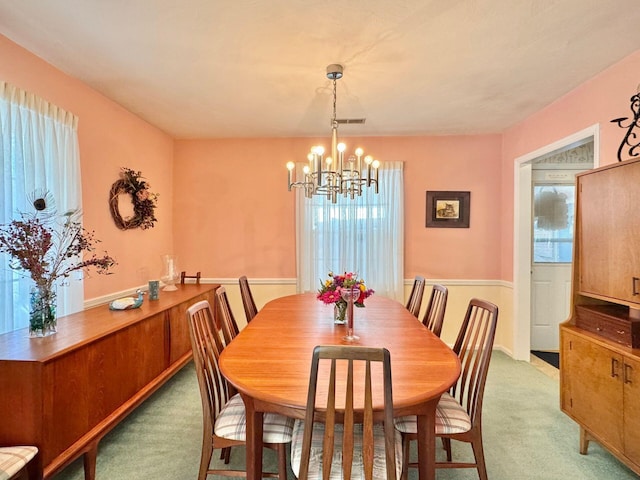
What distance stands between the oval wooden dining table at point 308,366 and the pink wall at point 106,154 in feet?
5.61

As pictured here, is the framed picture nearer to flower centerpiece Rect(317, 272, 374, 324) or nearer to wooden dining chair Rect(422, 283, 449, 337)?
wooden dining chair Rect(422, 283, 449, 337)

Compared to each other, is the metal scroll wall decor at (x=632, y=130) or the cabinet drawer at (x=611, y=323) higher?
the metal scroll wall decor at (x=632, y=130)

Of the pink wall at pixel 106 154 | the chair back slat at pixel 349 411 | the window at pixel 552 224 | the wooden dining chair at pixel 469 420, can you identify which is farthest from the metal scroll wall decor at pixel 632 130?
the pink wall at pixel 106 154

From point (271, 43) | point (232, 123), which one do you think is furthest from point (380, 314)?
point (232, 123)

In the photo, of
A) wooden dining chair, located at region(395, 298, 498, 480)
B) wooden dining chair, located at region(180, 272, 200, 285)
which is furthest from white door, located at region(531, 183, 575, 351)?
wooden dining chair, located at region(180, 272, 200, 285)

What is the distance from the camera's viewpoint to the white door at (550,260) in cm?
397

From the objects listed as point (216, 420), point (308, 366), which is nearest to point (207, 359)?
point (216, 420)

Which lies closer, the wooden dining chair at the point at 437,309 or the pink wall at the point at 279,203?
the wooden dining chair at the point at 437,309

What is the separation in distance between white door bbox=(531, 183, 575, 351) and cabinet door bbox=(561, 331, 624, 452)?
202cm

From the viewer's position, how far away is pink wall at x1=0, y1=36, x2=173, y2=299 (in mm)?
2268

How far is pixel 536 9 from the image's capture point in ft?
5.85

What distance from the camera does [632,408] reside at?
1760 millimetres

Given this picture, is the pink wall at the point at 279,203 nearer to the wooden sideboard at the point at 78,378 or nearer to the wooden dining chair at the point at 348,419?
the wooden sideboard at the point at 78,378

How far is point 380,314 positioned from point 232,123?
2.57 m
